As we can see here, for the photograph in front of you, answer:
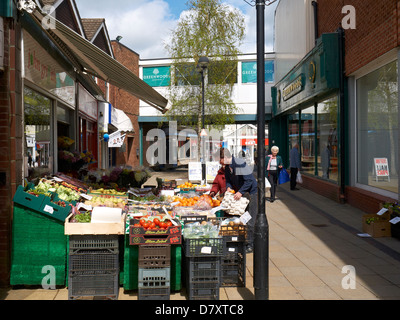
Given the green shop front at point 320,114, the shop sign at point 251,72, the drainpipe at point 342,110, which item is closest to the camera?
the drainpipe at point 342,110

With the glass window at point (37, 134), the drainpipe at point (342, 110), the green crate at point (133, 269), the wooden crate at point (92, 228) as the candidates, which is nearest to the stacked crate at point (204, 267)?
the green crate at point (133, 269)

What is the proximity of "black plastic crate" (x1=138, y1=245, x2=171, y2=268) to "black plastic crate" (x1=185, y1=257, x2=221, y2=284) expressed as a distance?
0.30 meters

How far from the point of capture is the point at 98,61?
7.39 m

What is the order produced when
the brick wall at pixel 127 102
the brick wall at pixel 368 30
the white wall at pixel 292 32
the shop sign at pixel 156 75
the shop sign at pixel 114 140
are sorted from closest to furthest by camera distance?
1. the brick wall at pixel 368 30
2. the white wall at pixel 292 32
3. the shop sign at pixel 114 140
4. the brick wall at pixel 127 102
5. the shop sign at pixel 156 75

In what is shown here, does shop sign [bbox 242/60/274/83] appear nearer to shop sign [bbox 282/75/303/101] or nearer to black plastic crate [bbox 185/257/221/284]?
shop sign [bbox 282/75/303/101]

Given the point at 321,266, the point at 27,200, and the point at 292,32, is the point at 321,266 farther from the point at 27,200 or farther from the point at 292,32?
the point at 292,32

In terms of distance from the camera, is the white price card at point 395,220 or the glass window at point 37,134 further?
the white price card at point 395,220

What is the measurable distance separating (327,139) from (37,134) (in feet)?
35.1

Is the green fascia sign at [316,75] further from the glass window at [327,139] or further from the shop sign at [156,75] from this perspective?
the shop sign at [156,75]

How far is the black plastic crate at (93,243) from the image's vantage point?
4957 mm

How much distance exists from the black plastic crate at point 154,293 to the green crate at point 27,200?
1804 mm

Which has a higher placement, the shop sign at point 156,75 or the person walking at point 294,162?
the shop sign at point 156,75

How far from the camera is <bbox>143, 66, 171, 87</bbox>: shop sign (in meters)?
30.1
